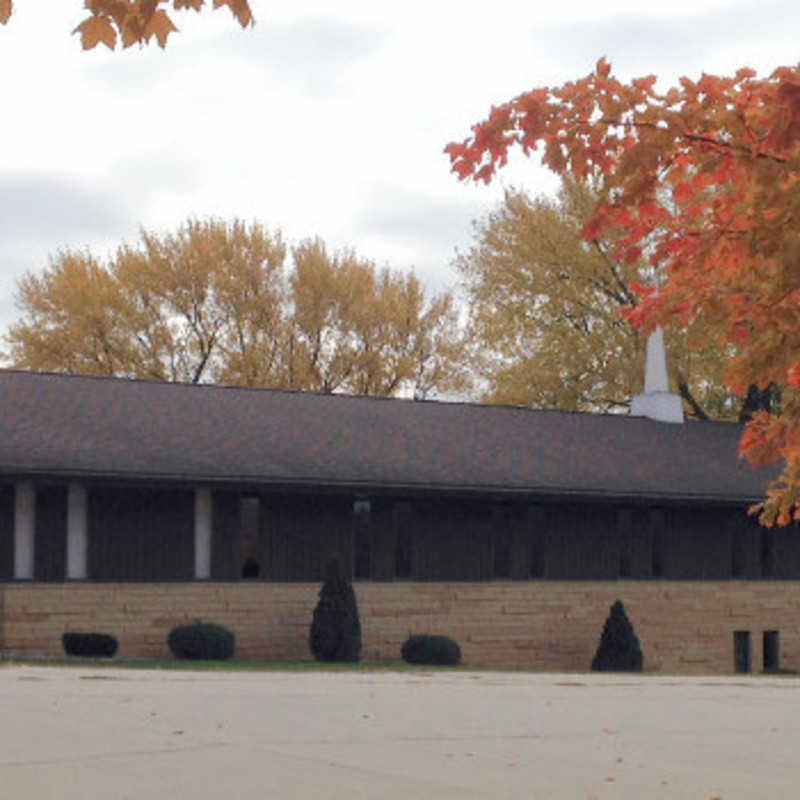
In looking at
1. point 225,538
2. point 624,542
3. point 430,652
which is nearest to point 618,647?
point 624,542

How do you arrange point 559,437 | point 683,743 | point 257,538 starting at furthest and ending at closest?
point 559,437, point 257,538, point 683,743

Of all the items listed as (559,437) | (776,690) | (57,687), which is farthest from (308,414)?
(57,687)

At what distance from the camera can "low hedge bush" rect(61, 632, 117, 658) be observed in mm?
29688

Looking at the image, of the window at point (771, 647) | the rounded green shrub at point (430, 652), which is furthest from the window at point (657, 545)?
the rounded green shrub at point (430, 652)

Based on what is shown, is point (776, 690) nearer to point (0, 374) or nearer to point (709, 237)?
point (709, 237)

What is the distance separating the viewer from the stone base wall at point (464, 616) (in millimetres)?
30422

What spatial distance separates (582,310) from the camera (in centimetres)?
5559

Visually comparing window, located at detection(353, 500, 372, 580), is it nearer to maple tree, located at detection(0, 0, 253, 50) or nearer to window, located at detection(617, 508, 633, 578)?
window, located at detection(617, 508, 633, 578)

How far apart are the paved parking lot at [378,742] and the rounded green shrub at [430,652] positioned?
40.5 feet

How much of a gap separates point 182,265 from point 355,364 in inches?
278

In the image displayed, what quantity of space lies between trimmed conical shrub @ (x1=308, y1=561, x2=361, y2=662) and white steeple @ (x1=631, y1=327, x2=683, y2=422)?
47.6ft

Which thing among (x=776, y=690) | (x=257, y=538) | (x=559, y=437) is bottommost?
(x=776, y=690)

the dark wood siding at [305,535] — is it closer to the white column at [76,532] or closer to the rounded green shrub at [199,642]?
the rounded green shrub at [199,642]

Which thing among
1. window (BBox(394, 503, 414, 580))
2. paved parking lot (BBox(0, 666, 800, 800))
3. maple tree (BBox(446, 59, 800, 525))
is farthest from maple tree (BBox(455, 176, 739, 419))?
maple tree (BBox(446, 59, 800, 525))
